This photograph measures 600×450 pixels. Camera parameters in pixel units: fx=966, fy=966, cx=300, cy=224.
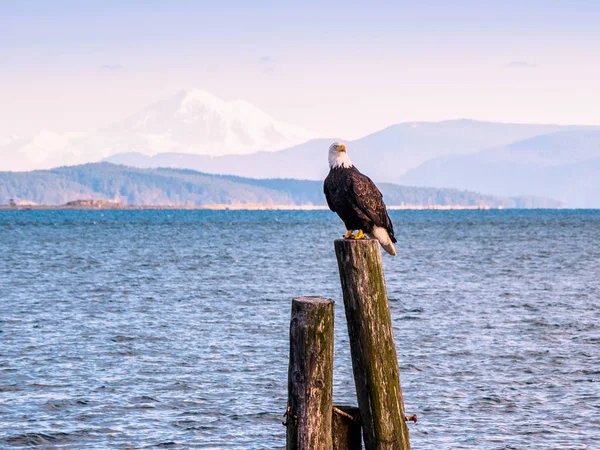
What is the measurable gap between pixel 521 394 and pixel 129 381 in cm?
807

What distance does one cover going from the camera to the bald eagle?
13070 millimetres

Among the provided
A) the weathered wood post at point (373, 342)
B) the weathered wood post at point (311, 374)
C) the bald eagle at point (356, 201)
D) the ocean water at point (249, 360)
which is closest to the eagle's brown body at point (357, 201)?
the bald eagle at point (356, 201)

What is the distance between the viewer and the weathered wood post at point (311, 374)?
9859mm

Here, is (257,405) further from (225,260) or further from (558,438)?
(225,260)

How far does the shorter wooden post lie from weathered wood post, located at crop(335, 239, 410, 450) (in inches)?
10.6

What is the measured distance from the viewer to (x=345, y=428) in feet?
33.5

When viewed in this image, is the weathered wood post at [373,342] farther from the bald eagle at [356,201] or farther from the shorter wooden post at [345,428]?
the bald eagle at [356,201]

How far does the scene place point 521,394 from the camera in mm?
19094

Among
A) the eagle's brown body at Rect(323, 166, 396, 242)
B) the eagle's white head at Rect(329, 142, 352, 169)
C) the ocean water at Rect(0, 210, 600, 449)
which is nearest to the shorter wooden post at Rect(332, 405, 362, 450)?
the eagle's brown body at Rect(323, 166, 396, 242)

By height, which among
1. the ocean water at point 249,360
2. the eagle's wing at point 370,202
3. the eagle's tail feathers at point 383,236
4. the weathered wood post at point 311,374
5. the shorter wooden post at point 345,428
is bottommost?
the ocean water at point 249,360

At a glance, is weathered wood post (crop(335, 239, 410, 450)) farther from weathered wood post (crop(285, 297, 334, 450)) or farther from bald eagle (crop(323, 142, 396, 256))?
bald eagle (crop(323, 142, 396, 256))

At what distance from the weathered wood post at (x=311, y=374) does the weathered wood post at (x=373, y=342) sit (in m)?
0.31

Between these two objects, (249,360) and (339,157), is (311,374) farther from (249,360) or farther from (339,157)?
(249,360)

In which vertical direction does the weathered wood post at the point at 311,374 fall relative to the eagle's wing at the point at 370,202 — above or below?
below
